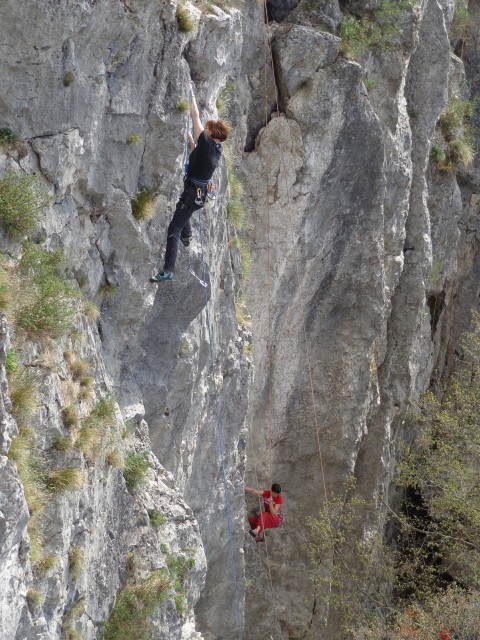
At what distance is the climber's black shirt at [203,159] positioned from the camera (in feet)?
30.3

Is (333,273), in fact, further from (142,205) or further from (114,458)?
(114,458)

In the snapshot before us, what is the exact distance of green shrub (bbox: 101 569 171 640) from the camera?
787 cm

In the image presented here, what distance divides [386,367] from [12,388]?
42.5ft

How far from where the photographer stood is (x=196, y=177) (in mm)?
9344

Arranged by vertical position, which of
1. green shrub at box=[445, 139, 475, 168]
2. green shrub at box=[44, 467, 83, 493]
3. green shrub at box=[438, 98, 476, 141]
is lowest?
green shrub at box=[44, 467, 83, 493]

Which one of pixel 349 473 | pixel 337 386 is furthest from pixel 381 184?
pixel 349 473

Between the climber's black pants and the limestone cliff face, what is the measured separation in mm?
161

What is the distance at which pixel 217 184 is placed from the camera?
11359 millimetres

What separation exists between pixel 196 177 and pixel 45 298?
9.41 ft

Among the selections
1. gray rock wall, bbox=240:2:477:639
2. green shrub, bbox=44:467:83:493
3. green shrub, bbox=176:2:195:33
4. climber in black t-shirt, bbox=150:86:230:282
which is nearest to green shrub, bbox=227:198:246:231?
gray rock wall, bbox=240:2:477:639

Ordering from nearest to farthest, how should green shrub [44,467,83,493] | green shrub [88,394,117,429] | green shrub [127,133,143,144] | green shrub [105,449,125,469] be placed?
green shrub [44,467,83,493] → green shrub [88,394,117,429] → green shrub [105,449,125,469] → green shrub [127,133,143,144]

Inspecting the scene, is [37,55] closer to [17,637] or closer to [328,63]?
[17,637]

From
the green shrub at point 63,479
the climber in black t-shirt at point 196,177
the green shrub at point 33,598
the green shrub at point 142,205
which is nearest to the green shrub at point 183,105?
the climber in black t-shirt at point 196,177

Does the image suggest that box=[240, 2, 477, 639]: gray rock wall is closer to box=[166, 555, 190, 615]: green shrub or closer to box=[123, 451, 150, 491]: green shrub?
box=[166, 555, 190, 615]: green shrub
